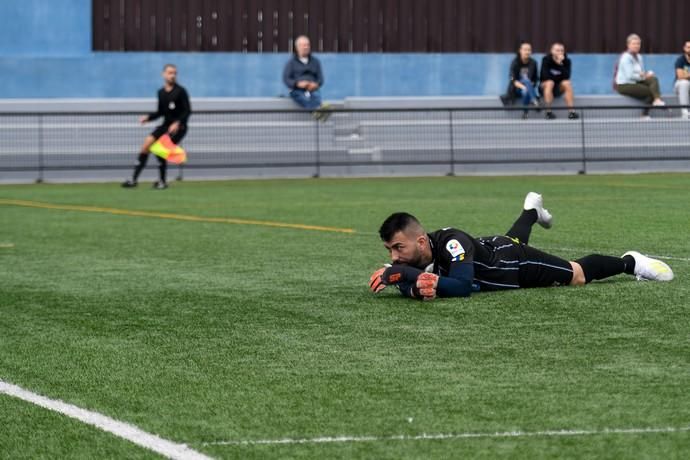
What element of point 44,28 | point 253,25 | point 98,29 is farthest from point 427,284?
point 253,25

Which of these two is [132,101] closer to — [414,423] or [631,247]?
[631,247]

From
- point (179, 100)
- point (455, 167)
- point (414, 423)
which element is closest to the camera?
point (414, 423)

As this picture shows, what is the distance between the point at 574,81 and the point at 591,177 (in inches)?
492

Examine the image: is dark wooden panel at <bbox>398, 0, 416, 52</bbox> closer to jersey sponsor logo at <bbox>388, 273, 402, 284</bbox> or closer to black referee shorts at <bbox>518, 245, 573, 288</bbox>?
black referee shorts at <bbox>518, 245, 573, 288</bbox>

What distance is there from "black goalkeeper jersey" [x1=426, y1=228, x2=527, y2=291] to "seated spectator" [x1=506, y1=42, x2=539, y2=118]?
67.9 feet

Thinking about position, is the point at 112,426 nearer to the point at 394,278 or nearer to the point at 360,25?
the point at 394,278

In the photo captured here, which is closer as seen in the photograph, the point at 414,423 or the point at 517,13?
the point at 414,423

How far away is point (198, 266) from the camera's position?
12000 millimetres

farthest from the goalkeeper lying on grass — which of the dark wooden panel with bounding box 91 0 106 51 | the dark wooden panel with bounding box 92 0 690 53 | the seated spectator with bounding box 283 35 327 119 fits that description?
the dark wooden panel with bounding box 92 0 690 53

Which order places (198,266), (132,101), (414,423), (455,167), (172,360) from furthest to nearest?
(132,101) < (455,167) < (198,266) < (172,360) < (414,423)

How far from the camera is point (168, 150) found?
1017 inches

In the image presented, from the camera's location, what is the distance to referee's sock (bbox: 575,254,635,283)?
966 cm

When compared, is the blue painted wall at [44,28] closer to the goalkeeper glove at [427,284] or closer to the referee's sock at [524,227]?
the referee's sock at [524,227]

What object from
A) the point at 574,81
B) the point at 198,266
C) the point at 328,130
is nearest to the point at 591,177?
the point at 328,130
